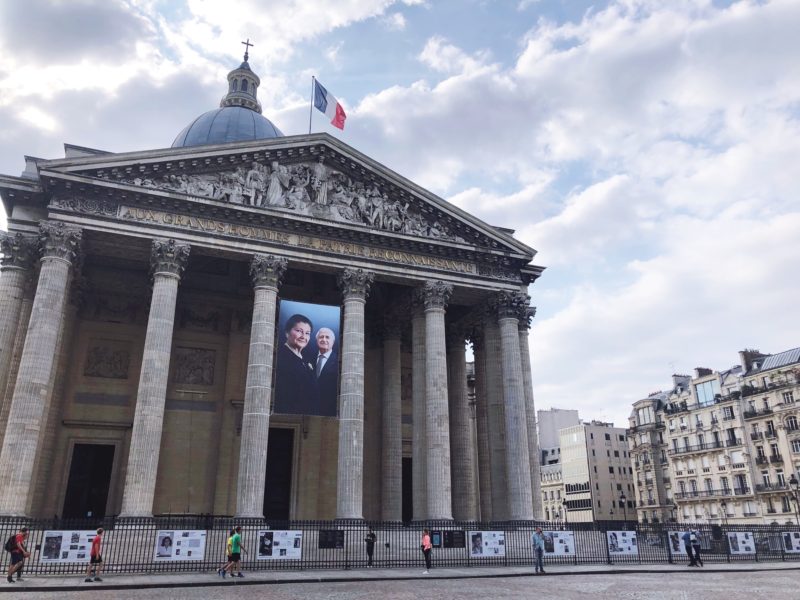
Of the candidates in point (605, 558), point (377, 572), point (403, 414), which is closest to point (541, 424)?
point (403, 414)

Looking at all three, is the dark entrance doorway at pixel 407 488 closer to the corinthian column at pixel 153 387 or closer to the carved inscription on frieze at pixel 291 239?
the carved inscription on frieze at pixel 291 239

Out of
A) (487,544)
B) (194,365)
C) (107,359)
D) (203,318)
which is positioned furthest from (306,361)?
(107,359)

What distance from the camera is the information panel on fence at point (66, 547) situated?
56.2 ft

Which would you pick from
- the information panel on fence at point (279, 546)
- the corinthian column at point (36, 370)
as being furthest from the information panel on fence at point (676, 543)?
the corinthian column at point (36, 370)

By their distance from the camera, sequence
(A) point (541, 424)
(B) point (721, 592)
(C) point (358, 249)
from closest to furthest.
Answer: (B) point (721, 592), (C) point (358, 249), (A) point (541, 424)

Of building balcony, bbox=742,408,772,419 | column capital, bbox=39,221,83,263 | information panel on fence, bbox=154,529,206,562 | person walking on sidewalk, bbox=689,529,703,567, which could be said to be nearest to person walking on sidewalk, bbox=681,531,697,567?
person walking on sidewalk, bbox=689,529,703,567

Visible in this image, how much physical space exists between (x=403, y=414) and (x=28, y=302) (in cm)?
1795

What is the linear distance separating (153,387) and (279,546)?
7.48 meters

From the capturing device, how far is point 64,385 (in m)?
27.6

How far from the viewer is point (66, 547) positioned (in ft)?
56.5

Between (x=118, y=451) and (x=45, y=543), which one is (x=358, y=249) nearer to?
(x=118, y=451)

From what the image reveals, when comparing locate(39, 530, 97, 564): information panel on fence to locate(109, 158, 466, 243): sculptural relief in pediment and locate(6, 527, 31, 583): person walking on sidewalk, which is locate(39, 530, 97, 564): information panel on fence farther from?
locate(109, 158, 466, 243): sculptural relief in pediment

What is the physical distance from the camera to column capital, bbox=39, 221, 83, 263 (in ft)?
75.8

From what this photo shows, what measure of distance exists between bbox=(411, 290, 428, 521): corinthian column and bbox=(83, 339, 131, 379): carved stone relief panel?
12.9 metres
